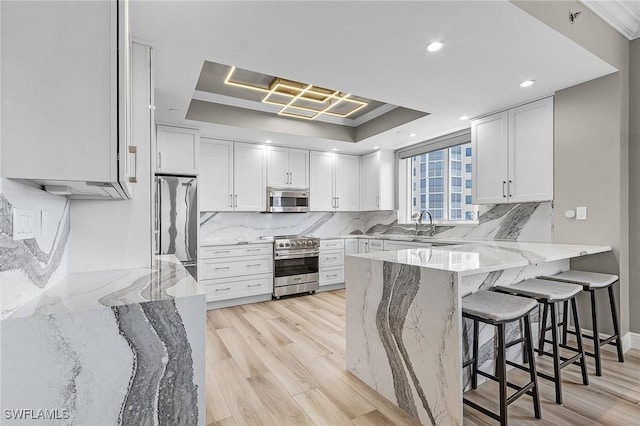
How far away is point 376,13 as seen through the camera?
1.88 metres

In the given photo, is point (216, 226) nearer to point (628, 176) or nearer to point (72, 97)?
point (72, 97)

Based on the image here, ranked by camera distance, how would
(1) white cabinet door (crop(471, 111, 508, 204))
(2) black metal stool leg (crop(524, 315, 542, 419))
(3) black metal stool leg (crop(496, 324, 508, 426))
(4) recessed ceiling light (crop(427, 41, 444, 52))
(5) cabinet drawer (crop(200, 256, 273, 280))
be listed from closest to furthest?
(3) black metal stool leg (crop(496, 324, 508, 426)) < (2) black metal stool leg (crop(524, 315, 542, 419)) < (4) recessed ceiling light (crop(427, 41, 444, 52)) < (1) white cabinet door (crop(471, 111, 508, 204)) < (5) cabinet drawer (crop(200, 256, 273, 280))

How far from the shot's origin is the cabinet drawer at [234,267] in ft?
13.5

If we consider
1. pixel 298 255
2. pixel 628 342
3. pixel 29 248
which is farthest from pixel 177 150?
pixel 628 342

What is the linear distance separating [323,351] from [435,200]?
3098 mm

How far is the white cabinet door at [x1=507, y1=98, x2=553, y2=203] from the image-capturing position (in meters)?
3.10

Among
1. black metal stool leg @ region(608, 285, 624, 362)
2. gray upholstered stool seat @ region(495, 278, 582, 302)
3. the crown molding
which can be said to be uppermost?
the crown molding

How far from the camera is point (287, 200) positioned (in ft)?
16.3

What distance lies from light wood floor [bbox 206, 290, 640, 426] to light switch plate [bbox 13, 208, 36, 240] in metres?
1.41

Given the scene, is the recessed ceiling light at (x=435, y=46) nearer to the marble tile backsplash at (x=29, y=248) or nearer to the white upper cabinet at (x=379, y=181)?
the marble tile backsplash at (x=29, y=248)

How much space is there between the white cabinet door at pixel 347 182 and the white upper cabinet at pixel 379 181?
0.17 m

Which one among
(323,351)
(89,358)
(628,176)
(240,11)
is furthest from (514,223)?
(89,358)

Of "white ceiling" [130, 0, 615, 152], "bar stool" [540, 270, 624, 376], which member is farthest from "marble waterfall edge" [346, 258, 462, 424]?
"white ceiling" [130, 0, 615, 152]

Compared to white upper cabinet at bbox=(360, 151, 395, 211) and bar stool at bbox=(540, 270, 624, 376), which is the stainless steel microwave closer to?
white upper cabinet at bbox=(360, 151, 395, 211)
